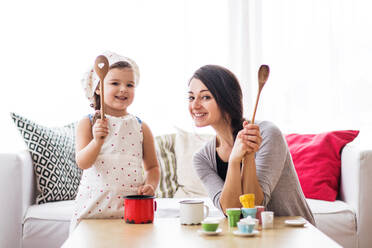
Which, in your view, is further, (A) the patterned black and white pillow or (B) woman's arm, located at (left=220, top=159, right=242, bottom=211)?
(A) the patterned black and white pillow

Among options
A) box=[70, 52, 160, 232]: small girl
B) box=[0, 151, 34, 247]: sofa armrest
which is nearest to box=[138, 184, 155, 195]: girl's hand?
box=[70, 52, 160, 232]: small girl

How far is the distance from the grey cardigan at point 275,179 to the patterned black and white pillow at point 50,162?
1203 mm

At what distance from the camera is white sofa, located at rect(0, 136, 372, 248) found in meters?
2.50

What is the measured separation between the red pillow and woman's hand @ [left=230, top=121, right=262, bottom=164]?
51.9 inches

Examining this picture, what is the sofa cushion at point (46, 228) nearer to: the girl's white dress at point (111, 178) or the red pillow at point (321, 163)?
the girl's white dress at point (111, 178)

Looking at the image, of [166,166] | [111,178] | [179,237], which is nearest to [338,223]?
[166,166]

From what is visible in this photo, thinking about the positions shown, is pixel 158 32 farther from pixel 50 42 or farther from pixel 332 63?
pixel 332 63

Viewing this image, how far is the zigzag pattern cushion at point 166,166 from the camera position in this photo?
9.70 feet

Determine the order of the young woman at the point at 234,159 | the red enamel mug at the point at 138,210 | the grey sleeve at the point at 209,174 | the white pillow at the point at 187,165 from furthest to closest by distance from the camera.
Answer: the white pillow at the point at 187,165, the grey sleeve at the point at 209,174, the young woman at the point at 234,159, the red enamel mug at the point at 138,210

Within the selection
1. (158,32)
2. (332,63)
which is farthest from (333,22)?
(158,32)

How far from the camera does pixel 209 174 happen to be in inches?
72.3

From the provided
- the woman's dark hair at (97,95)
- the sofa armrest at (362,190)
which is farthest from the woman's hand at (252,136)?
the sofa armrest at (362,190)

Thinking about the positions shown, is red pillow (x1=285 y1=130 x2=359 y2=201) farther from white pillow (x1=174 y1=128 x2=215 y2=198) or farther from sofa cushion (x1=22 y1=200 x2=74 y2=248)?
sofa cushion (x1=22 y1=200 x2=74 y2=248)

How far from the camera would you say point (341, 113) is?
3420 millimetres
